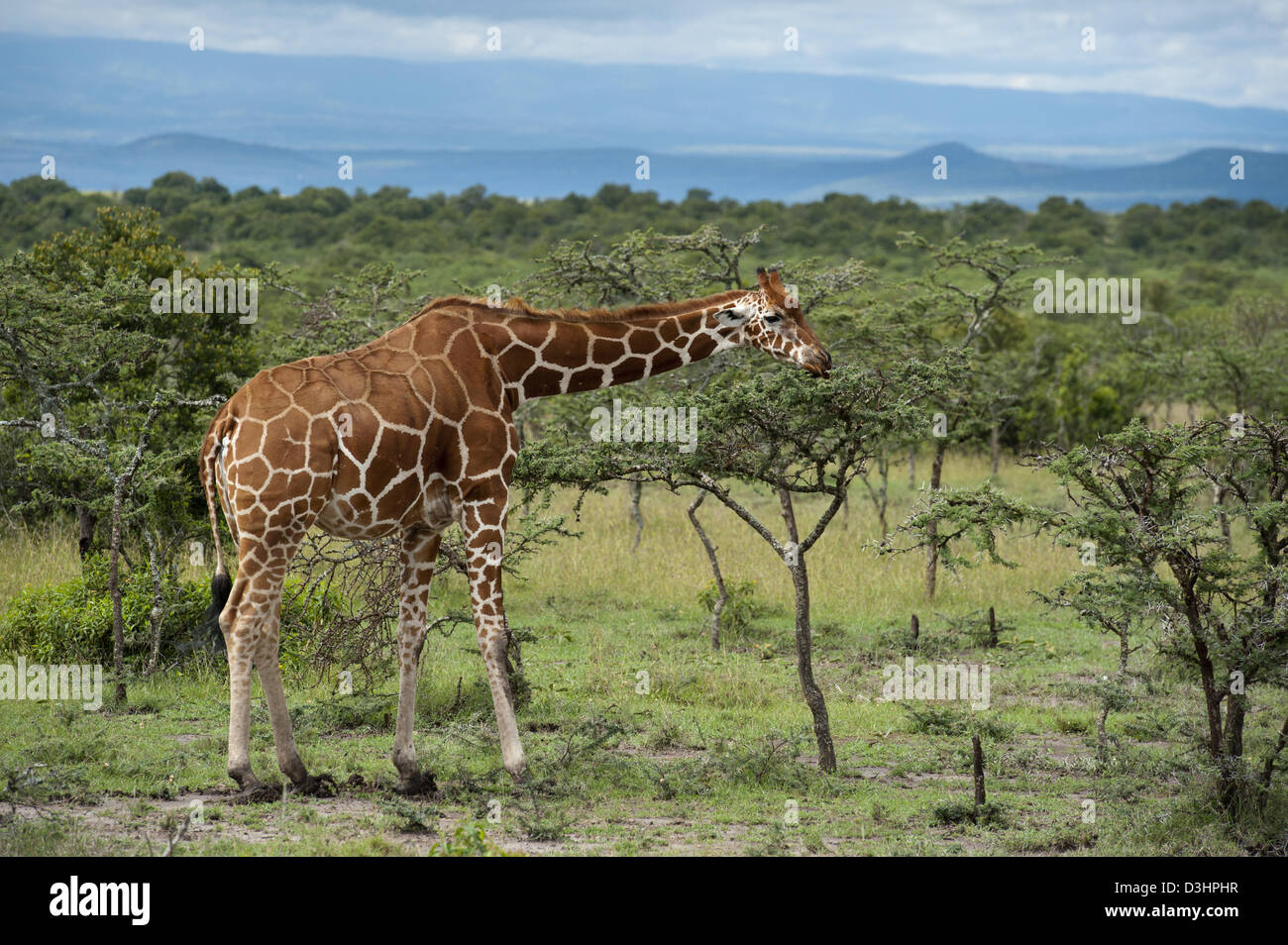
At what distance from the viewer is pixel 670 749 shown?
1016cm

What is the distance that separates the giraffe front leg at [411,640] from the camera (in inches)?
339

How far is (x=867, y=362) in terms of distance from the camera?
15594 millimetres

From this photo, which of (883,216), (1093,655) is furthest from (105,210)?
(883,216)

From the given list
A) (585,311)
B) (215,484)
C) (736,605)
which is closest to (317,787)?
(215,484)

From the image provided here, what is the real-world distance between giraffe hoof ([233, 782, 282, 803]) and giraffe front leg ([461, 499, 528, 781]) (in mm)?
1515

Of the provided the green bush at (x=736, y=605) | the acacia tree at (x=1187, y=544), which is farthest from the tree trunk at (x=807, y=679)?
the green bush at (x=736, y=605)

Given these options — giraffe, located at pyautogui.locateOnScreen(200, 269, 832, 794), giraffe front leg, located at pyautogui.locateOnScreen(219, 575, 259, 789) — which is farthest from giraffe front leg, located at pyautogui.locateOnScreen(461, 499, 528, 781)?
giraffe front leg, located at pyautogui.locateOnScreen(219, 575, 259, 789)

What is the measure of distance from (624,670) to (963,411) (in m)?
6.88

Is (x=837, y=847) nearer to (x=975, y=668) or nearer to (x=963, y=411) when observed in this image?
(x=975, y=668)

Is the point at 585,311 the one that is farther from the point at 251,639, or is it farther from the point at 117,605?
the point at 117,605

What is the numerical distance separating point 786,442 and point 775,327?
961mm

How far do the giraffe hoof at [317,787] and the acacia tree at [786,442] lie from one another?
2.69 m

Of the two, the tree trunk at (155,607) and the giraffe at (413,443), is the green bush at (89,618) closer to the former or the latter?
the tree trunk at (155,607)
